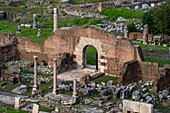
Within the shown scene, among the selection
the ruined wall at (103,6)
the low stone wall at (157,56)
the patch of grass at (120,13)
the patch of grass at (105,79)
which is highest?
the ruined wall at (103,6)

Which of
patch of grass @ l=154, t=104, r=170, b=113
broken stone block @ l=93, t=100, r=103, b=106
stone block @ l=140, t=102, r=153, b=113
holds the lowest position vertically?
patch of grass @ l=154, t=104, r=170, b=113

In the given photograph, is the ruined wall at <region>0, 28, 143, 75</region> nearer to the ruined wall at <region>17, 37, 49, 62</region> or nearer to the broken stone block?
the ruined wall at <region>17, 37, 49, 62</region>

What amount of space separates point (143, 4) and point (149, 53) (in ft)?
99.7

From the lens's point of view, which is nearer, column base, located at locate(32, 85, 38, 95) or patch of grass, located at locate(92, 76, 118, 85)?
column base, located at locate(32, 85, 38, 95)

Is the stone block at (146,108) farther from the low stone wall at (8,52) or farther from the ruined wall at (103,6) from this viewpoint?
the ruined wall at (103,6)

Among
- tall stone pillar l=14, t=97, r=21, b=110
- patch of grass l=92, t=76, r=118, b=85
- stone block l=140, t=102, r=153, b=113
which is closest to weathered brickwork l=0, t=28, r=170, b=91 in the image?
patch of grass l=92, t=76, r=118, b=85

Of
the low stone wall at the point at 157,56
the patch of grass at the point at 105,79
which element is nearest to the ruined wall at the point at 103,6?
the low stone wall at the point at 157,56

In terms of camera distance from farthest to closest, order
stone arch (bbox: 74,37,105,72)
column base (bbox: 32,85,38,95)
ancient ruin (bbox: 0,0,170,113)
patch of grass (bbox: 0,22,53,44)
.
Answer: patch of grass (bbox: 0,22,53,44) → stone arch (bbox: 74,37,105,72) → column base (bbox: 32,85,38,95) → ancient ruin (bbox: 0,0,170,113)

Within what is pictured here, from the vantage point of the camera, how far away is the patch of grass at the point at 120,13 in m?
66.5

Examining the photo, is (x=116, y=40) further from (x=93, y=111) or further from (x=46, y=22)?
(x=46, y=22)

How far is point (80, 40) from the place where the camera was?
4153 centimetres

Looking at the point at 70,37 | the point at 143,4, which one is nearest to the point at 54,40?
the point at 70,37

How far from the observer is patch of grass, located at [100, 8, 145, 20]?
66500mm

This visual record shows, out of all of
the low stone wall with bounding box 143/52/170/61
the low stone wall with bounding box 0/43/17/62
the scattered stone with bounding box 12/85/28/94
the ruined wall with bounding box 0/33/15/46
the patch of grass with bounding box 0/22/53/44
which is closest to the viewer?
the scattered stone with bounding box 12/85/28/94
